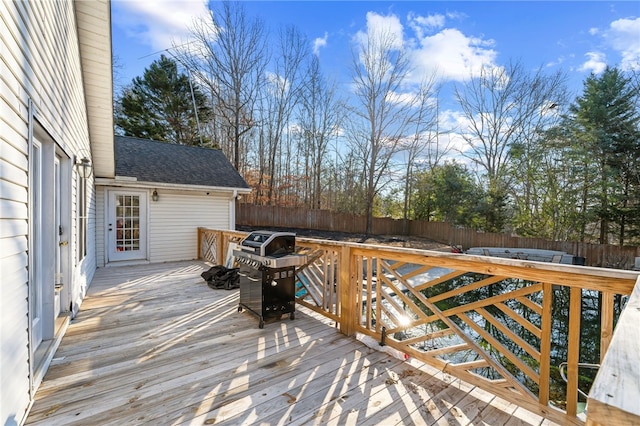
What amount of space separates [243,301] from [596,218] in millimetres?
15653

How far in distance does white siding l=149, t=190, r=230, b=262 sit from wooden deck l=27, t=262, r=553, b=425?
4.16m

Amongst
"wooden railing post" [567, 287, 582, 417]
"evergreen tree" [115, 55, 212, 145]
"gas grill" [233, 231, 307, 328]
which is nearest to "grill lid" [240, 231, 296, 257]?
"gas grill" [233, 231, 307, 328]

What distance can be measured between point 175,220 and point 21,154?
6390 millimetres

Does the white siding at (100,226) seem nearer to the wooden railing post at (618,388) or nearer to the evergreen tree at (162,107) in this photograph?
the wooden railing post at (618,388)

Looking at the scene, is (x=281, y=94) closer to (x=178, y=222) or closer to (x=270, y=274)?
(x=178, y=222)

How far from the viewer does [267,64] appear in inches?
643

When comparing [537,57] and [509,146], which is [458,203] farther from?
[537,57]

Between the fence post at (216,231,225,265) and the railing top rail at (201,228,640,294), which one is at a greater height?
the railing top rail at (201,228,640,294)

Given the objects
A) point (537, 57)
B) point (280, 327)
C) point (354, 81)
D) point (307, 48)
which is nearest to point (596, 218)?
point (537, 57)

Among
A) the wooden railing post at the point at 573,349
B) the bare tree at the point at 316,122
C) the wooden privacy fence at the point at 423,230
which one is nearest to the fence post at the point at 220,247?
the wooden railing post at the point at 573,349

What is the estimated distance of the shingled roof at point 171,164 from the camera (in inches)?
299

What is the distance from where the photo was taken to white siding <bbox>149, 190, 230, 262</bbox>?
24.9 feet

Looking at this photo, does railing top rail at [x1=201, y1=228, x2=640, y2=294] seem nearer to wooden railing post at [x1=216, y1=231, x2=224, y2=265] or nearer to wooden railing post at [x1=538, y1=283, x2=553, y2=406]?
wooden railing post at [x1=538, y1=283, x2=553, y2=406]

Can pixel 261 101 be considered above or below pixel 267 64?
below
